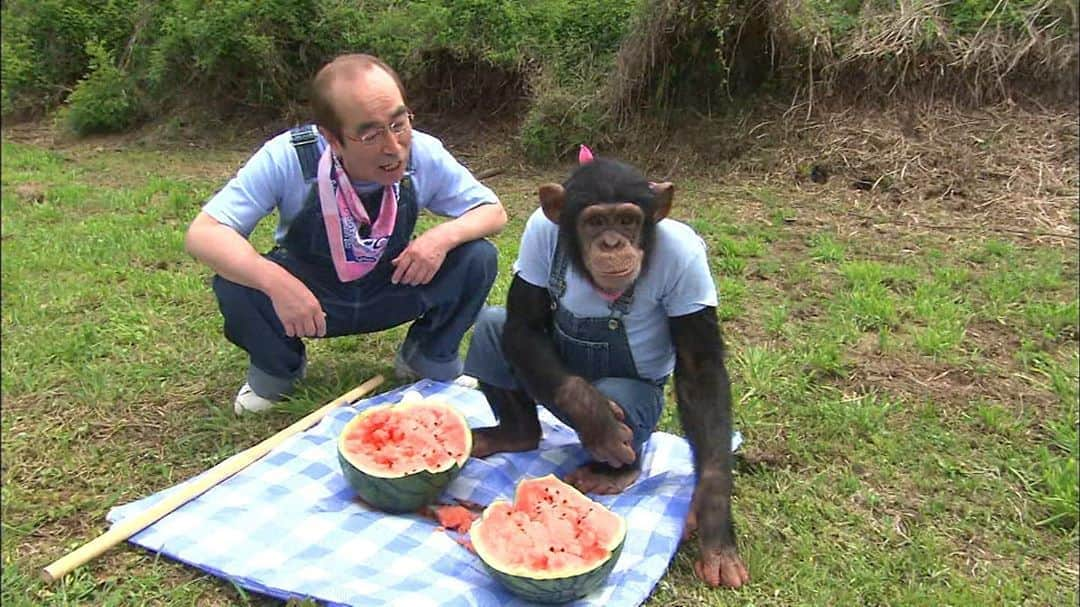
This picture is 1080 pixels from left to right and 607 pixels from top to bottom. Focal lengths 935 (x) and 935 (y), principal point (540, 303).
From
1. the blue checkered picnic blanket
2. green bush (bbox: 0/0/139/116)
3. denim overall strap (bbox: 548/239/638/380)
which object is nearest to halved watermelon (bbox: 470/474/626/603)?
the blue checkered picnic blanket

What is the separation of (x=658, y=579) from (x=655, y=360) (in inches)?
30.4

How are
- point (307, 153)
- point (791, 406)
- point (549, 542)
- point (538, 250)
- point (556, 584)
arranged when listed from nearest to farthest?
point (556, 584) < point (549, 542) < point (538, 250) < point (307, 153) < point (791, 406)

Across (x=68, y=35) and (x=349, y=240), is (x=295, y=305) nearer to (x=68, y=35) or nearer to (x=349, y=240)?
(x=349, y=240)

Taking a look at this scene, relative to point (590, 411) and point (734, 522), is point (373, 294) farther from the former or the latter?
point (734, 522)

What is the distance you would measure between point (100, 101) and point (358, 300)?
325 inches

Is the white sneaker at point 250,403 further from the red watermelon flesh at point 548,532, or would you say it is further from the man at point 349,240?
the red watermelon flesh at point 548,532

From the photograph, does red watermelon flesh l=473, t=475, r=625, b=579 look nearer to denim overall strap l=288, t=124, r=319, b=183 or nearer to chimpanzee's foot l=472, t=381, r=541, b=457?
chimpanzee's foot l=472, t=381, r=541, b=457

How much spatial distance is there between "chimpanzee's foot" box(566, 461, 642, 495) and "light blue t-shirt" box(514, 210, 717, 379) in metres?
0.34

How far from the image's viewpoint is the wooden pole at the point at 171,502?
2715 millimetres

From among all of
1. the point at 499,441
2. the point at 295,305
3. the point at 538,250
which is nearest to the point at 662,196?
the point at 538,250

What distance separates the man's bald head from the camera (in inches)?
129

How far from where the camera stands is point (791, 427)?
3.75 meters

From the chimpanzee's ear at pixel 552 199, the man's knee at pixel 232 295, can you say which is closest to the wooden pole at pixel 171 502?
the man's knee at pixel 232 295

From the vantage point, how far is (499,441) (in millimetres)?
3438
